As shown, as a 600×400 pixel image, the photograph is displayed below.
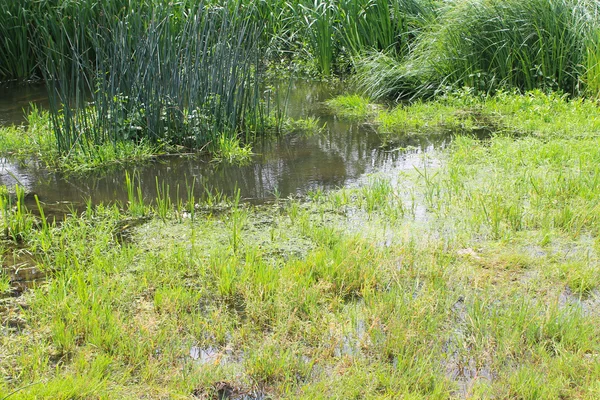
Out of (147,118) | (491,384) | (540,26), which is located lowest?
(491,384)

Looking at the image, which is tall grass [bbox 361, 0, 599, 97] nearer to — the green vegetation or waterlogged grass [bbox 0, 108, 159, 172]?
the green vegetation

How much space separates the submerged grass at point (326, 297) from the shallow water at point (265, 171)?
1.67 feet

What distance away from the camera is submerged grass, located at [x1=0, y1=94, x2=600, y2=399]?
8.32 feet

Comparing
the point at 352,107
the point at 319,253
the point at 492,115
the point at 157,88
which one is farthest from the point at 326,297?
the point at 352,107

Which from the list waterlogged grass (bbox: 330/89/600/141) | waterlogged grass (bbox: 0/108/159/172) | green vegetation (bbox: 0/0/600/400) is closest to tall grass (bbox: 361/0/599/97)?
green vegetation (bbox: 0/0/600/400)

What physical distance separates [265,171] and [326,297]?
8.08 ft

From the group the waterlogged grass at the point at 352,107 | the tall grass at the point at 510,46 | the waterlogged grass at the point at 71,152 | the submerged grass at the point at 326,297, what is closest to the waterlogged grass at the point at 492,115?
the waterlogged grass at the point at 352,107

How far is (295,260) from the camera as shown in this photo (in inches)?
136

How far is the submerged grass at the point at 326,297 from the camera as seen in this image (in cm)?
254

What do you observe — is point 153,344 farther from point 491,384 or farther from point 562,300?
point 562,300

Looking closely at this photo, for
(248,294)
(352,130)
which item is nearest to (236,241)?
(248,294)

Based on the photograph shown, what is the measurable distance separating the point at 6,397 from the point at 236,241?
165cm

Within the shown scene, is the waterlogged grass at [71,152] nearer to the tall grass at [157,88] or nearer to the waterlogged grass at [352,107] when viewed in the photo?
the tall grass at [157,88]

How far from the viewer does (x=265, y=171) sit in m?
5.49
